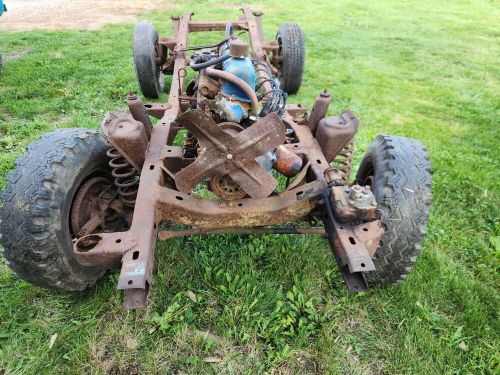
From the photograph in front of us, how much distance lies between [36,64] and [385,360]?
6618 mm

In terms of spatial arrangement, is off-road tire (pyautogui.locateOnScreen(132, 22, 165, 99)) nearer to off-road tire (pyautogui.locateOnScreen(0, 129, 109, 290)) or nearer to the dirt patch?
off-road tire (pyautogui.locateOnScreen(0, 129, 109, 290))

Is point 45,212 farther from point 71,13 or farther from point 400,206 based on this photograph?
point 71,13

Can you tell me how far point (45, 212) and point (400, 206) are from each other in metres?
2.11

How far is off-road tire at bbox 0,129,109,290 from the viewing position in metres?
2.30

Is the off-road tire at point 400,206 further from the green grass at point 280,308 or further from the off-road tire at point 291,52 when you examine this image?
the off-road tire at point 291,52

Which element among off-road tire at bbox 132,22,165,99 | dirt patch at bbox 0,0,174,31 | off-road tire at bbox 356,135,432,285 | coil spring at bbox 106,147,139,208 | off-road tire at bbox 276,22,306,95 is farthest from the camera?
A: dirt patch at bbox 0,0,174,31

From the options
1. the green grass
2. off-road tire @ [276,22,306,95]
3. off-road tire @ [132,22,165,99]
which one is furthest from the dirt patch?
off-road tire @ [276,22,306,95]

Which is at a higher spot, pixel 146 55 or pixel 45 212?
pixel 45 212

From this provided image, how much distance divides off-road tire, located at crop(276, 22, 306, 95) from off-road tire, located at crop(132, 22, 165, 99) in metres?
1.65

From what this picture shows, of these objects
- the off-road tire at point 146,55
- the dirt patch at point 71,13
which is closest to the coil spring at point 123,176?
the off-road tire at point 146,55

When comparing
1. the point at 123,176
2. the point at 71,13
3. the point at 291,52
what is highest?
the point at 123,176

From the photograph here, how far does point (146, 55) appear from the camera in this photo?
4922 mm

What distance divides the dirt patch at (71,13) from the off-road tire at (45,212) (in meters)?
7.47

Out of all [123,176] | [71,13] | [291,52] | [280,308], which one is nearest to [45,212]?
[123,176]
